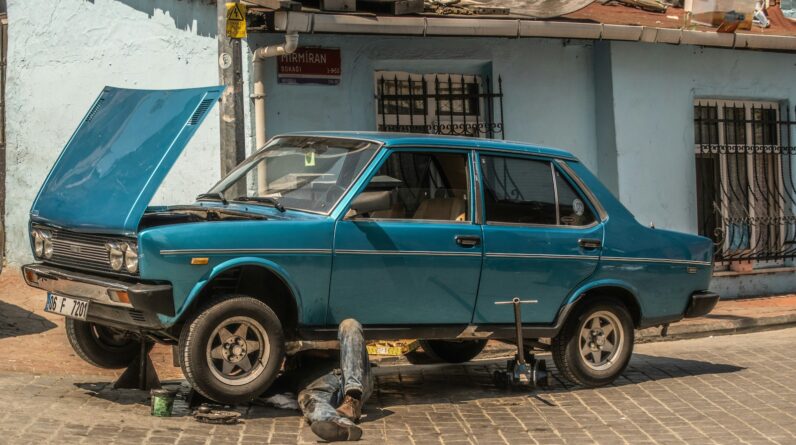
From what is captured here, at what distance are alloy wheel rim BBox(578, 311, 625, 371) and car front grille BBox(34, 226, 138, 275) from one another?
3483mm

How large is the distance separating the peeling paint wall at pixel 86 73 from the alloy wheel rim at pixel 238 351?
5301mm

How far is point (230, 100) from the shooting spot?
9875 millimetres

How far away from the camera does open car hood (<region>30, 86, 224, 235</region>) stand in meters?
7.21

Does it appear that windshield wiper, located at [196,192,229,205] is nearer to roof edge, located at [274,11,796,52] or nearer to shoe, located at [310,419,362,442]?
shoe, located at [310,419,362,442]

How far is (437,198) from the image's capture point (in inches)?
323

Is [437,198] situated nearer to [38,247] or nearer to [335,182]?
[335,182]

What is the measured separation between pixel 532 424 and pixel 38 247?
338 centimetres

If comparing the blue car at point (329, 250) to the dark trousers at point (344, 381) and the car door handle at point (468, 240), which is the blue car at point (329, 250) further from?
the dark trousers at point (344, 381)

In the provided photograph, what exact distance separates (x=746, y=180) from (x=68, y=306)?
35.3 ft

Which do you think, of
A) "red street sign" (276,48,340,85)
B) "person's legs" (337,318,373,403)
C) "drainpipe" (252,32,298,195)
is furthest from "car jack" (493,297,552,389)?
"red street sign" (276,48,340,85)

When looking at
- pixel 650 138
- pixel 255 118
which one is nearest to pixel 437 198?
pixel 255 118

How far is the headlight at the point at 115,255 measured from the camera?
707 cm

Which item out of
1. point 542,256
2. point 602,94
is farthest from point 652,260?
point 602,94

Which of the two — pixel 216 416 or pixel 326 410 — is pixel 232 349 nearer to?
pixel 216 416
